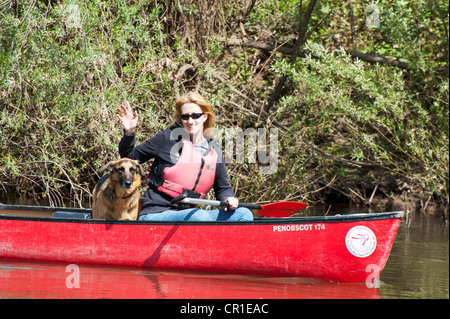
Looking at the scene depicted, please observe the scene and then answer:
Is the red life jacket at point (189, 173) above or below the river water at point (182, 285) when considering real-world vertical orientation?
above

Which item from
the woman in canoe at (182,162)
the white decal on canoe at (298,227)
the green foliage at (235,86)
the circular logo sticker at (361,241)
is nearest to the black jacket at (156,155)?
the woman in canoe at (182,162)

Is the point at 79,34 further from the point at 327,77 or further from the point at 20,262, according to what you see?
the point at 327,77

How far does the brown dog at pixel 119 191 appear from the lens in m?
4.73

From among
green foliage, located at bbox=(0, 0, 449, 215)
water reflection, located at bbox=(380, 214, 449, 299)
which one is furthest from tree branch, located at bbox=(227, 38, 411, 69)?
water reflection, located at bbox=(380, 214, 449, 299)

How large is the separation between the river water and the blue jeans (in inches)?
18.2

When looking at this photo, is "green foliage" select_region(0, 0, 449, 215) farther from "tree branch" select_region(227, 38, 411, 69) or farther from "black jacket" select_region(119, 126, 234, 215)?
"black jacket" select_region(119, 126, 234, 215)

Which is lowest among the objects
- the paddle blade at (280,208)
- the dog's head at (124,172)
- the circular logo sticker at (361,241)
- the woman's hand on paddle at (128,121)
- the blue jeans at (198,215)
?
the circular logo sticker at (361,241)

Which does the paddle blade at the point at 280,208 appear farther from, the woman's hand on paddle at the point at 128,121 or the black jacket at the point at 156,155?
the woman's hand on paddle at the point at 128,121

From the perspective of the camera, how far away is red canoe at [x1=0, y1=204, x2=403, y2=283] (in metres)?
4.57

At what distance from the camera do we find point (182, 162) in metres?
4.70

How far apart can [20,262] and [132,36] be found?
122 inches

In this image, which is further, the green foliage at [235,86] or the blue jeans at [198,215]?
the green foliage at [235,86]

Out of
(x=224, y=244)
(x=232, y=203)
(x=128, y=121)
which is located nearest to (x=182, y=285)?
(x=224, y=244)

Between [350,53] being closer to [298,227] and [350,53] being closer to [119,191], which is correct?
[298,227]
